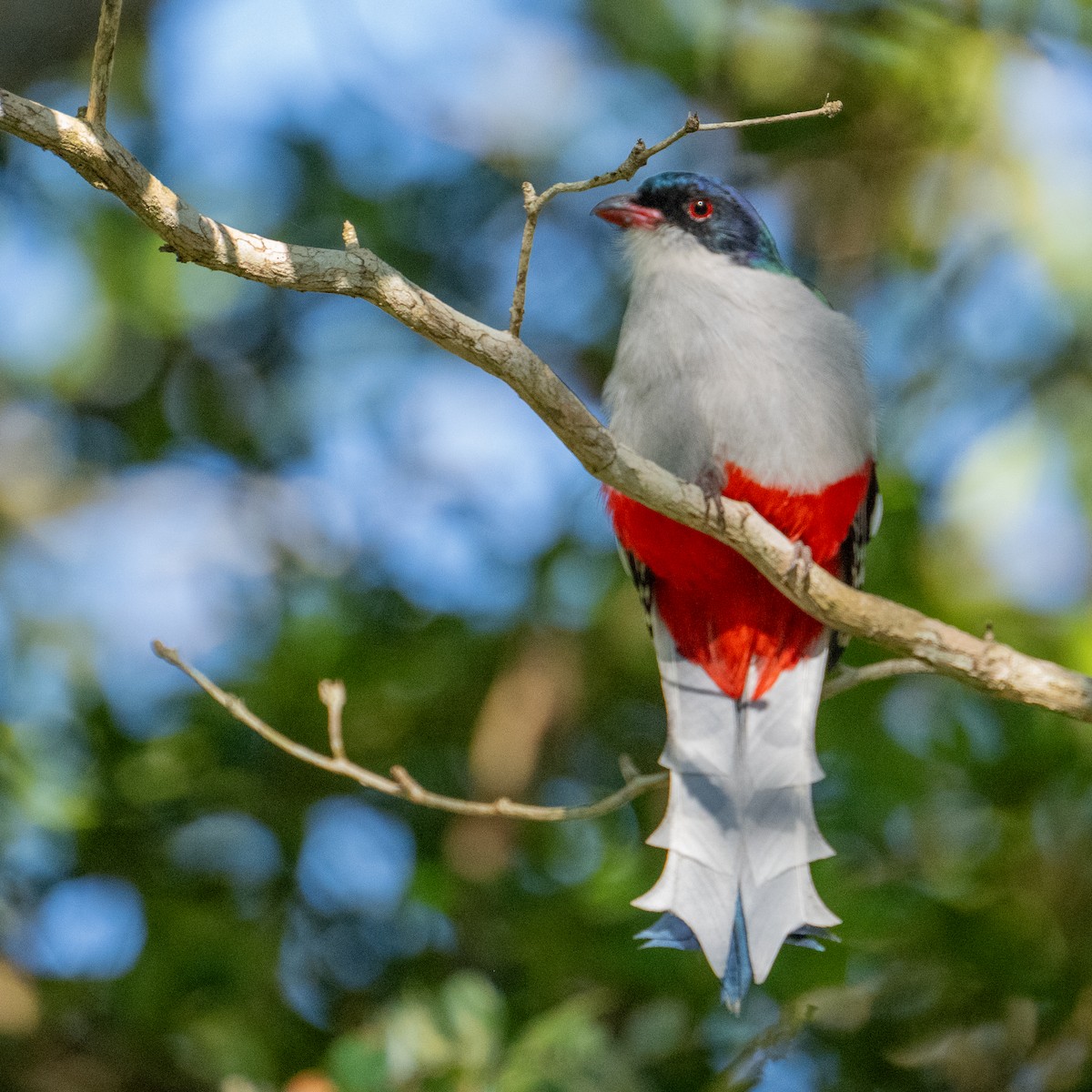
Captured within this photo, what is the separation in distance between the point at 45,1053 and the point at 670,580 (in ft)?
7.72

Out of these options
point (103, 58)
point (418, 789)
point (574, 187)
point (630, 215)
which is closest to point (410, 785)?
point (418, 789)

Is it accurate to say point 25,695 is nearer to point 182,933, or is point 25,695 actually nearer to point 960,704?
point 182,933

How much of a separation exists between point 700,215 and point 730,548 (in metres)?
1.09

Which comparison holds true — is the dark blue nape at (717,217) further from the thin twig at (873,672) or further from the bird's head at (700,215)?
the thin twig at (873,672)

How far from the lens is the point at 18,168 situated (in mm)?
5508

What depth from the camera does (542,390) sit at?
9.07 ft

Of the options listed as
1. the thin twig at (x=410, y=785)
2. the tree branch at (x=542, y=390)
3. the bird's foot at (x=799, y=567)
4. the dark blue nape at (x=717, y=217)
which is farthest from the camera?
the dark blue nape at (x=717, y=217)

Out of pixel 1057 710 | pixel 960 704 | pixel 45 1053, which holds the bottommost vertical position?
pixel 45 1053

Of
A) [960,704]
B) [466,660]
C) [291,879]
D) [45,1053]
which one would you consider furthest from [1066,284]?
[45,1053]

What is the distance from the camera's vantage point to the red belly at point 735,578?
3.75m

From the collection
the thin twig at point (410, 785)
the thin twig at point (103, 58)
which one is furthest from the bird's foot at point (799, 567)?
the thin twig at point (103, 58)

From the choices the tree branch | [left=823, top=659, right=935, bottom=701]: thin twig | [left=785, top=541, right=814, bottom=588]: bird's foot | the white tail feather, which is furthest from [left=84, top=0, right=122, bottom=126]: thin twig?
[left=823, top=659, right=935, bottom=701]: thin twig

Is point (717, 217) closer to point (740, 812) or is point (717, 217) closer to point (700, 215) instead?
point (700, 215)

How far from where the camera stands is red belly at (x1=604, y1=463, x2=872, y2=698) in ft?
12.3
